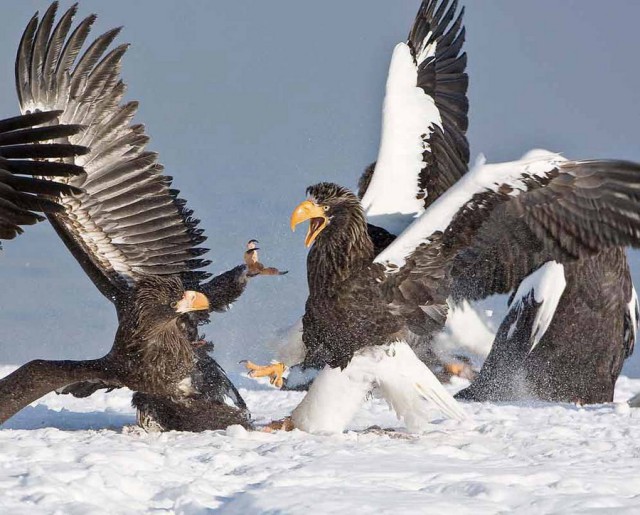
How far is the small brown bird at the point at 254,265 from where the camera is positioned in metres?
6.28

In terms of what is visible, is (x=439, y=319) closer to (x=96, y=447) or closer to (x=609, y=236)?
(x=609, y=236)

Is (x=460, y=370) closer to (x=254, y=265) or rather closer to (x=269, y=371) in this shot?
(x=269, y=371)

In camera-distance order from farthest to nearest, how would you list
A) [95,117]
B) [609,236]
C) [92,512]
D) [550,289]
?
[550,289], [95,117], [609,236], [92,512]

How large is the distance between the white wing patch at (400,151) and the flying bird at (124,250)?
0.94m

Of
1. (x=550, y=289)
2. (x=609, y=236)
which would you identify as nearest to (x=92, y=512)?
(x=609, y=236)

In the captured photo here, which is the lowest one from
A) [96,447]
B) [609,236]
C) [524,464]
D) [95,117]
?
[524,464]

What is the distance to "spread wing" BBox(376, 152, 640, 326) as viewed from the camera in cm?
508

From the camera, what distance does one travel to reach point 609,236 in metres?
5.15

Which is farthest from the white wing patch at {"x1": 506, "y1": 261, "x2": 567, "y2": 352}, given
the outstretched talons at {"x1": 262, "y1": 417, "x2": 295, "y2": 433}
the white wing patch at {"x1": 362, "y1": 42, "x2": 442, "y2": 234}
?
the outstretched talons at {"x1": 262, "y1": 417, "x2": 295, "y2": 433}

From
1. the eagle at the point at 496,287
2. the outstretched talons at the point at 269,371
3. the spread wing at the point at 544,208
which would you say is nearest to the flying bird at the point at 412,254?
the spread wing at the point at 544,208

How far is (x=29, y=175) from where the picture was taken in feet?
15.5

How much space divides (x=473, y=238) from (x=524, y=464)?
3.67ft

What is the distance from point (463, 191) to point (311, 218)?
2.76 feet

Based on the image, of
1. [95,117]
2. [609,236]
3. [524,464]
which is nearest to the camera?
[524,464]
